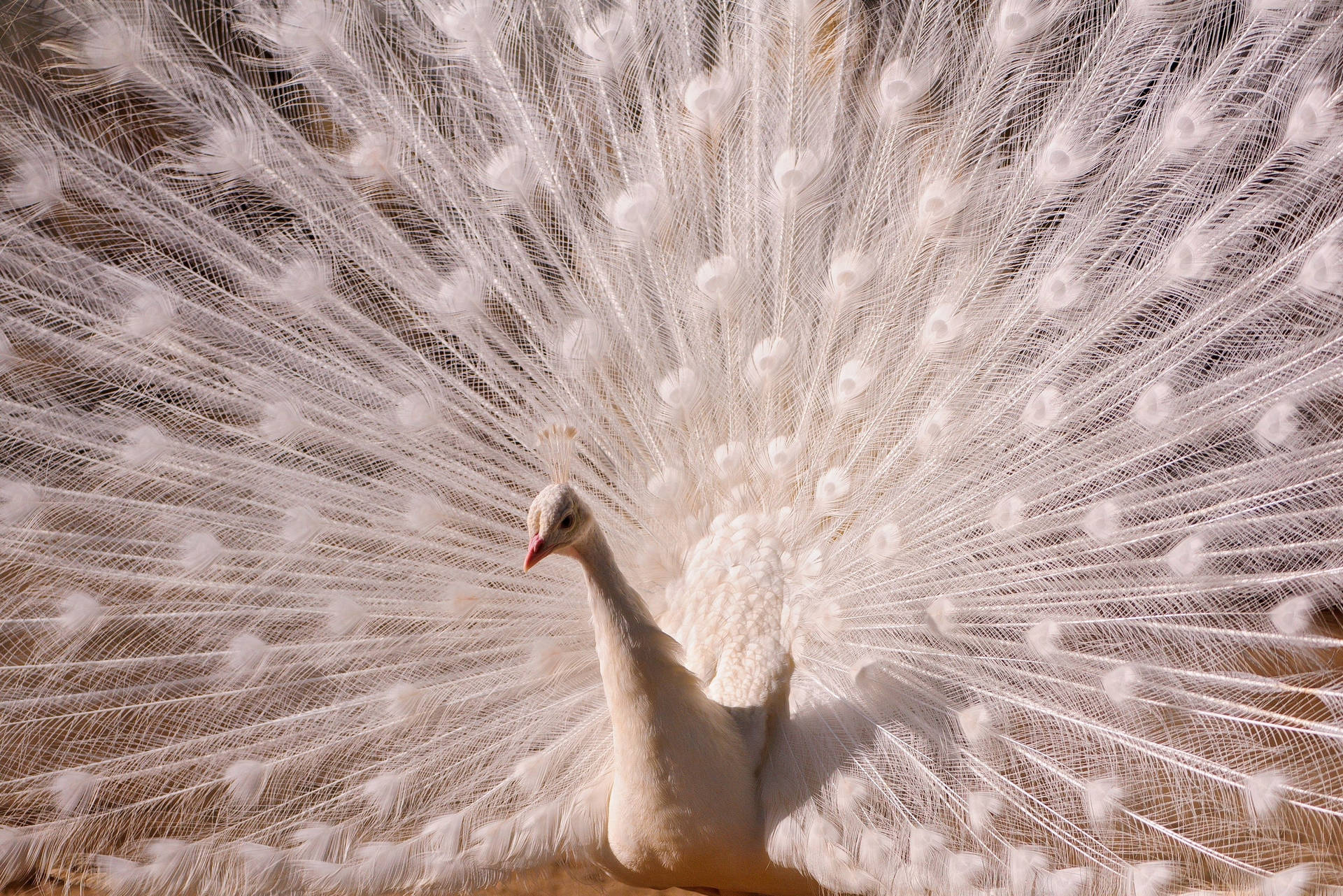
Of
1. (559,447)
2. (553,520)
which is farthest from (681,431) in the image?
(553,520)

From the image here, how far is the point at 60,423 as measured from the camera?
2064 millimetres

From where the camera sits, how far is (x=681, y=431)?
2242 mm

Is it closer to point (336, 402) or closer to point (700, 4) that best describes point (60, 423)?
point (336, 402)

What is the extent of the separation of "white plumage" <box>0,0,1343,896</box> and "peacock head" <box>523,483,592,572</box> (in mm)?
244

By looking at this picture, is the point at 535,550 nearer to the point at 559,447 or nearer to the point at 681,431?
the point at 559,447

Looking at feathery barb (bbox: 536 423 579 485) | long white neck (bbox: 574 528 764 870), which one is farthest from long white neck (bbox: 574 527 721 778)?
feathery barb (bbox: 536 423 579 485)

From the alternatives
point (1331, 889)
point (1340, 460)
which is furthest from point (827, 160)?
point (1331, 889)

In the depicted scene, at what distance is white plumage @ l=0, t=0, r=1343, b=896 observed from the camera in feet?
6.24

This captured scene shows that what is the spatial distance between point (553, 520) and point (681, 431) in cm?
68

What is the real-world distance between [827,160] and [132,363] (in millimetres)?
1453

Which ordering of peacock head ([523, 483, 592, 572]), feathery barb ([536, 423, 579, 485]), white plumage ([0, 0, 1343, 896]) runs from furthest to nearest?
white plumage ([0, 0, 1343, 896]) < feathery barb ([536, 423, 579, 485]) < peacock head ([523, 483, 592, 572])

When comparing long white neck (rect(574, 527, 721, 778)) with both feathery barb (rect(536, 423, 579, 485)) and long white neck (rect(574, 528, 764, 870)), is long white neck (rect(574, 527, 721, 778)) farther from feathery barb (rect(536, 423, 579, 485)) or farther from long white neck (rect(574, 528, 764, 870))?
feathery barb (rect(536, 423, 579, 485))

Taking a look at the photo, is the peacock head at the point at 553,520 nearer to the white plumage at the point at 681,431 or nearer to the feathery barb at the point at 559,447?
the feathery barb at the point at 559,447

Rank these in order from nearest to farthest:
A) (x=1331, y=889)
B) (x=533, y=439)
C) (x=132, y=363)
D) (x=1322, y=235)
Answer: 1. (x=1331, y=889)
2. (x=1322, y=235)
3. (x=132, y=363)
4. (x=533, y=439)
